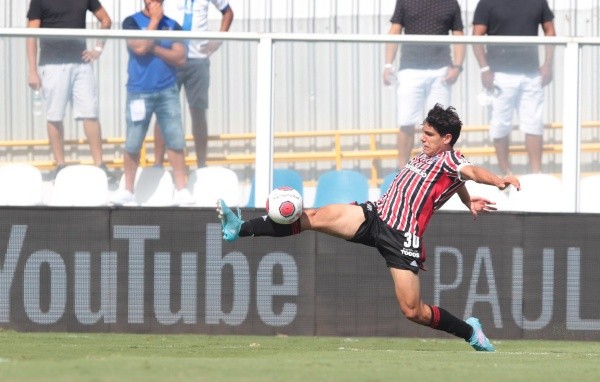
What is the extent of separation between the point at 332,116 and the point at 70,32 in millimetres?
2725

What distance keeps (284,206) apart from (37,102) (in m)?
3.91

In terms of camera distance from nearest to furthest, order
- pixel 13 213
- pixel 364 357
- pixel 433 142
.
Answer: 1. pixel 364 357
2. pixel 433 142
3. pixel 13 213

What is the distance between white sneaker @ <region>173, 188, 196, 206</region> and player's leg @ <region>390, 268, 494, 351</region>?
323 cm

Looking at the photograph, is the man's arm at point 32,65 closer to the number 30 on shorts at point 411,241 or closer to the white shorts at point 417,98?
the white shorts at point 417,98

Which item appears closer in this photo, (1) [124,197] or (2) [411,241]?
(2) [411,241]

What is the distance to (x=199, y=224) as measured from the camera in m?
12.7

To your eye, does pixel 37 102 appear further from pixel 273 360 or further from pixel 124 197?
pixel 273 360

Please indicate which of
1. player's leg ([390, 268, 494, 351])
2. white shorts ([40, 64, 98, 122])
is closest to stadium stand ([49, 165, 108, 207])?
white shorts ([40, 64, 98, 122])

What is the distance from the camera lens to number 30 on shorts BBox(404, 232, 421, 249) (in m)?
10.4

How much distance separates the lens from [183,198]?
43.1ft

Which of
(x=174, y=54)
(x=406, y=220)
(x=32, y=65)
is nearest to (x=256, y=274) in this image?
(x=174, y=54)

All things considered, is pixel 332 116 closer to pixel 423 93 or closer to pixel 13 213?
pixel 423 93

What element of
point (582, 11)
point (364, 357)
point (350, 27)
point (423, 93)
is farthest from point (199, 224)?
point (582, 11)

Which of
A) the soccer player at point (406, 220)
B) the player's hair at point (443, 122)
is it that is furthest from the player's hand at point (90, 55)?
the player's hair at point (443, 122)
